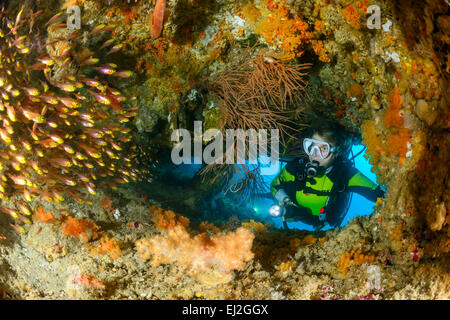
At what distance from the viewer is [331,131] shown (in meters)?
5.63

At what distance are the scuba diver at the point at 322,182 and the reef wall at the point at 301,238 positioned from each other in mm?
1878

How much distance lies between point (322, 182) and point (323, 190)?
0.57 feet

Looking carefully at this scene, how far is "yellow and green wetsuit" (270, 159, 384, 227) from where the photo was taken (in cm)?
562

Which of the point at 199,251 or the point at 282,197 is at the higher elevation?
the point at 282,197

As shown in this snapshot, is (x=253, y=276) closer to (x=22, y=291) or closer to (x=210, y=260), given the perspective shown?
(x=210, y=260)

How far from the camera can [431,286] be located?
287cm

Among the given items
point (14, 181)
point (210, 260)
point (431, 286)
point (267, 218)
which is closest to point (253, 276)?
point (210, 260)

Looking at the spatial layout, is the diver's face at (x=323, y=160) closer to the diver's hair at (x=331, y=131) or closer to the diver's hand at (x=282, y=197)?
→ the diver's hair at (x=331, y=131)

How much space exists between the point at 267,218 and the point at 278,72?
3775 millimetres

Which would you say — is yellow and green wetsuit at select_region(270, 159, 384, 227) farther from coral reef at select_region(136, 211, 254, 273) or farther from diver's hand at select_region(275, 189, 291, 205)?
coral reef at select_region(136, 211, 254, 273)

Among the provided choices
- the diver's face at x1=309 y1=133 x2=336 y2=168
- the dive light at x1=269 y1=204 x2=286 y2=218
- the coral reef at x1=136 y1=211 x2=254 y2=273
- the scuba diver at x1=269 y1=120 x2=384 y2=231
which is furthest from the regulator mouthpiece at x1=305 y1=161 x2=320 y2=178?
the coral reef at x1=136 y1=211 x2=254 y2=273

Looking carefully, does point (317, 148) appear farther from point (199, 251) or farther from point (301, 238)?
point (199, 251)

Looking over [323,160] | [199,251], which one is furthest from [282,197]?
[199,251]

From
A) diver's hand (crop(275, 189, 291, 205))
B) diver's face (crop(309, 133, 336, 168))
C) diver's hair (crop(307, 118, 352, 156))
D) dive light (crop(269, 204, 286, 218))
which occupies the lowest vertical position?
dive light (crop(269, 204, 286, 218))
